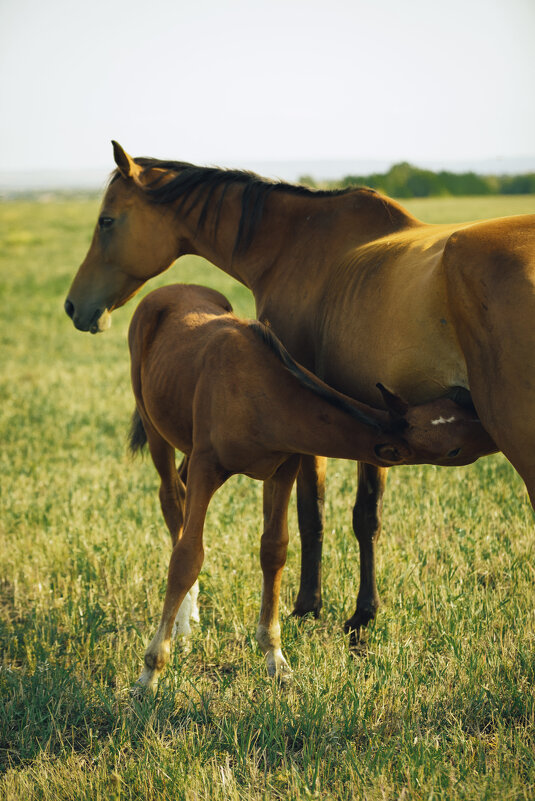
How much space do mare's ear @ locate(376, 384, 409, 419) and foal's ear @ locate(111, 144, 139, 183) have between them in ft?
8.32

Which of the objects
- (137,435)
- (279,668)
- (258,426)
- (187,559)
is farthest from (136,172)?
(279,668)

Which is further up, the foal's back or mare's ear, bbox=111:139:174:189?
mare's ear, bbox=111:139:174:189

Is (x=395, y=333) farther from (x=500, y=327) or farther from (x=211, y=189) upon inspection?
(x=211, y=189)

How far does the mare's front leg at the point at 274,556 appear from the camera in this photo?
3.59 metres

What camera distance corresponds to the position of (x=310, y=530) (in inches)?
167

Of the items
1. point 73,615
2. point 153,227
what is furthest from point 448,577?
point 153,227

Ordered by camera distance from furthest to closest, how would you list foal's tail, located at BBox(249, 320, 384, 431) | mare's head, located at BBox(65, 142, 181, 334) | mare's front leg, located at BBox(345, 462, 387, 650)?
mare's head, located at BBox(65, 142, 181, 334) → mare's front leg, located at BBox(345, 462, 387, 650) → foal's tail, located at BBox(249, 320, 384, 431)

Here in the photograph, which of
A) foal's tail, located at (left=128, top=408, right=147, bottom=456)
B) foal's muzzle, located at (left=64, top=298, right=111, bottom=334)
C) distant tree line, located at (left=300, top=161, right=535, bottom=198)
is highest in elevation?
distant tree line, located at (left=300, top=161, right=535, bottom=198)

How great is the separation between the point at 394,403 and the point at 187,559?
4.02 feet

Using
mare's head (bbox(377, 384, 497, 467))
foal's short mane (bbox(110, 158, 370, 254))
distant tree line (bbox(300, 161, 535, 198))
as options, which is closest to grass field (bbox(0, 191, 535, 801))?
mare's head (bbox(377, 384, 497, 467))

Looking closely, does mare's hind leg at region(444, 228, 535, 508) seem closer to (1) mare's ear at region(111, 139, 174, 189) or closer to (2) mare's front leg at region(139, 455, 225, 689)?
(2) mare's front leg at region(139, 455, 225, 689)

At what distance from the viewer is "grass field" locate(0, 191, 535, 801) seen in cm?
270

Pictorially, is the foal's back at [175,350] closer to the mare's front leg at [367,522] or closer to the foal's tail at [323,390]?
the foal's tail at [323,390]

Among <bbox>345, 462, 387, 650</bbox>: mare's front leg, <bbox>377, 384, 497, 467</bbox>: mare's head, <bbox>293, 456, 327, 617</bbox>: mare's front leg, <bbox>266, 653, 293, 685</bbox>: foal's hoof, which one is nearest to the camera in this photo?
<bbox>377, 384, 497, 467</bbox>: mare's head
